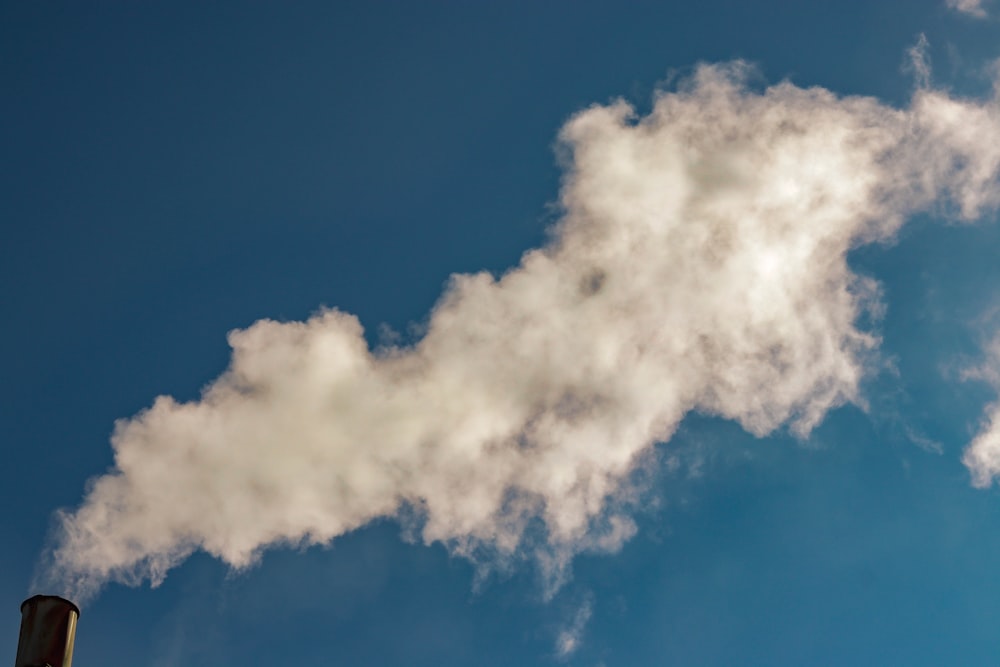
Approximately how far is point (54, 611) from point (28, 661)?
0.79 meters

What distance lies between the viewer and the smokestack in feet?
45.1

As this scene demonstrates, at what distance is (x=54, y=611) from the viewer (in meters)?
14.2

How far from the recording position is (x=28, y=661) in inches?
537

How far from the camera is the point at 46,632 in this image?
13.9m

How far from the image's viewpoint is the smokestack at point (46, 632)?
13734 millimetres
